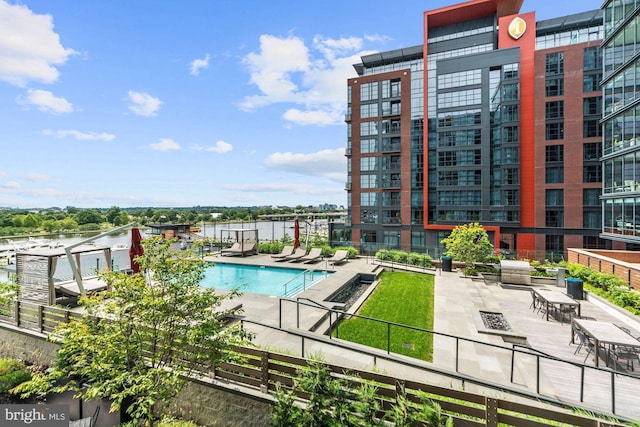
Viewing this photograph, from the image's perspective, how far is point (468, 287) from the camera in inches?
540

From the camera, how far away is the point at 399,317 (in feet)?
33.1

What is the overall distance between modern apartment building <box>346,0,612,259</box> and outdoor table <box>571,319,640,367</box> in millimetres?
17079

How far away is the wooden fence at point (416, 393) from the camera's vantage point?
12.1 feet

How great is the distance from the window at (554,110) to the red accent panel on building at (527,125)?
3.91 feet

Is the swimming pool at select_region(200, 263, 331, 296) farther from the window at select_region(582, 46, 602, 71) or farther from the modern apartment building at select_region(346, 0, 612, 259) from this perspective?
the window at select_region(582, 46, 602, 71)

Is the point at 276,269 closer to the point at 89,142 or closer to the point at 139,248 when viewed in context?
the point at 139,248

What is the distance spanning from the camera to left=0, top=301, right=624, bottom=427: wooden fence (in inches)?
146

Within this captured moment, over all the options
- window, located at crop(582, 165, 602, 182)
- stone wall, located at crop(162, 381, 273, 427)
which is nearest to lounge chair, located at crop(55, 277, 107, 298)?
stone wall, located at crop(162, 381, 273, 427)

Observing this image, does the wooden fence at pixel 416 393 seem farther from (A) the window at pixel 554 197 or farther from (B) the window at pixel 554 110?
(B) the window at pixel 554 110

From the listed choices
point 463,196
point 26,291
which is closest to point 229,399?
point 26,291

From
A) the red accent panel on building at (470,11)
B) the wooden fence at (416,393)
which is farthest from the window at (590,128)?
the wooden fence at (416,393)

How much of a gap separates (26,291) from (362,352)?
1040 cm

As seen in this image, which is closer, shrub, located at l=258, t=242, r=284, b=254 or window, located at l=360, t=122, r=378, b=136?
shrub, located at l=258, t=242, r=284, b=254

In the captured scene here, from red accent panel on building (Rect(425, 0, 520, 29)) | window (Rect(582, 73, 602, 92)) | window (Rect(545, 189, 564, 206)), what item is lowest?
window (Rect(545, 189, 564, 206))
